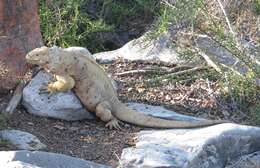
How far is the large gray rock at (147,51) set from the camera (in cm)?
775

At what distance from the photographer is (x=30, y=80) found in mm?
6367

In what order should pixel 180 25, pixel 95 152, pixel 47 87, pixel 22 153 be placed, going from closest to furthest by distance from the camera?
pixel 22 153
pixel 95 152
pixel 47 87
pixel 180 25

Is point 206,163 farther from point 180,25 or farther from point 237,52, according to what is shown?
point 180,25

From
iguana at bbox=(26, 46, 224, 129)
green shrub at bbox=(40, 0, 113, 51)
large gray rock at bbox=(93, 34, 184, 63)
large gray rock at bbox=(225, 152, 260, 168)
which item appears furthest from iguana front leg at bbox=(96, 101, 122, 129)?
green shrub at bbox=(40, 0, 113, 51)

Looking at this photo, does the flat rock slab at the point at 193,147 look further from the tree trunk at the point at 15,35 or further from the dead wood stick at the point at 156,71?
the dead wood stick at the point at 156,71

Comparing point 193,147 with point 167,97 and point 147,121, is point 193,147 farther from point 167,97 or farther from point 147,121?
point 167,97

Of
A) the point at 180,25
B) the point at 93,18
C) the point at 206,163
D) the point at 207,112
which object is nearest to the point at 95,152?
the point at 206,163

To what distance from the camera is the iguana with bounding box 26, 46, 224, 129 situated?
6.11m

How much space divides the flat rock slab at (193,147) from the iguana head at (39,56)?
1.10 m

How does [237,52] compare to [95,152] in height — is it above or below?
above

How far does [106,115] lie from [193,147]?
1116 millimetres

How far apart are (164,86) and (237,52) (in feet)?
3.40

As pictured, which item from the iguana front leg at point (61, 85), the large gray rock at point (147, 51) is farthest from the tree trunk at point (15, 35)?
the large gray rock at point (147, 51)

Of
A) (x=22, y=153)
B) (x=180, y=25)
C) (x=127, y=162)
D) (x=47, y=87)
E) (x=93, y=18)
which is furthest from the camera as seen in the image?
(x=93, y=18)
